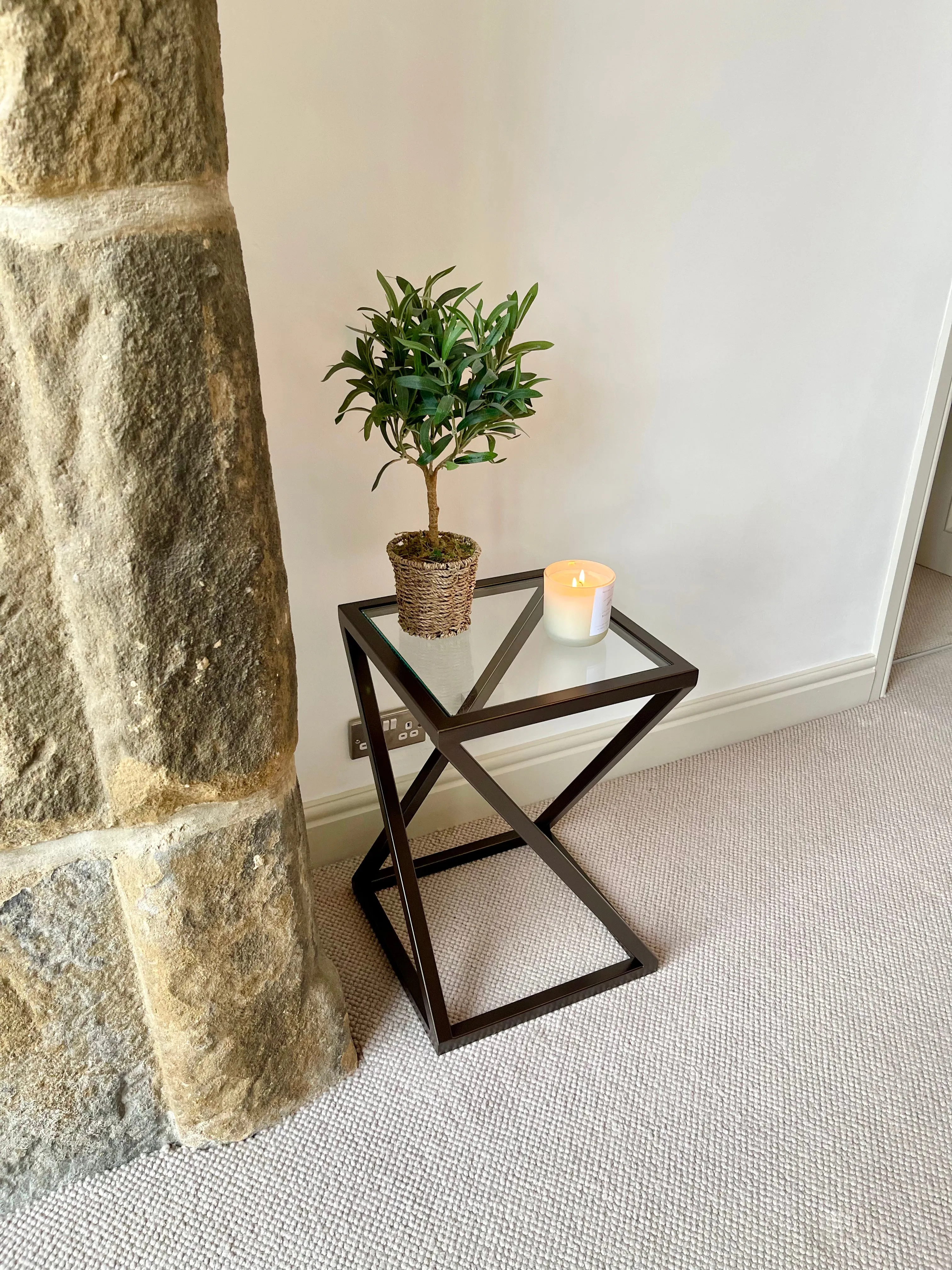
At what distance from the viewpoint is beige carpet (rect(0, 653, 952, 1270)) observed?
107cm

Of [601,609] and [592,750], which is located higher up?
[601,609]

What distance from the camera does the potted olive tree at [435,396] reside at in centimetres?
110

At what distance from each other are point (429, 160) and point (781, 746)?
1475 mm

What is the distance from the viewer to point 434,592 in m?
1.23

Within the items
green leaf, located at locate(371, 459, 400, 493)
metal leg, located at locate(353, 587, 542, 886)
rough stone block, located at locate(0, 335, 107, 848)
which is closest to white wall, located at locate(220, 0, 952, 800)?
green leaf, located at locate(371, 459, 400, 493)

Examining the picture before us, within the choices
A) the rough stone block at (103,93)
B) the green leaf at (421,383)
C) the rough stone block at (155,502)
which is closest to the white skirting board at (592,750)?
the rough stone block at (155,502)

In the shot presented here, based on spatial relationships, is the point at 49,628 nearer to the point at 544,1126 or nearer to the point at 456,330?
the point at 456,330

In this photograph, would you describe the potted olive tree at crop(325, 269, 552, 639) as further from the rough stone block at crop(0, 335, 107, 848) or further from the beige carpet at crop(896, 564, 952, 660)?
the beige carpet at crop(896, 564, 952, 660)

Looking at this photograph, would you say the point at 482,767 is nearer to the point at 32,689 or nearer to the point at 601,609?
the point at 601,609

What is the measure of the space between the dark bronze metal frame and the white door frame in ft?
3.37

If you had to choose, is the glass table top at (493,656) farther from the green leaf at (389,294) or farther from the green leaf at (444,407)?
the green leaf at (389,294)

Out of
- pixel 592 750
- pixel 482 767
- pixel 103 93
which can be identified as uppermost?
pixel 103 93

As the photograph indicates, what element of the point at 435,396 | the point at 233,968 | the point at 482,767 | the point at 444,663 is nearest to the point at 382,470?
the point at 435,396

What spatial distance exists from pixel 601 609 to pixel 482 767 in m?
0.30
